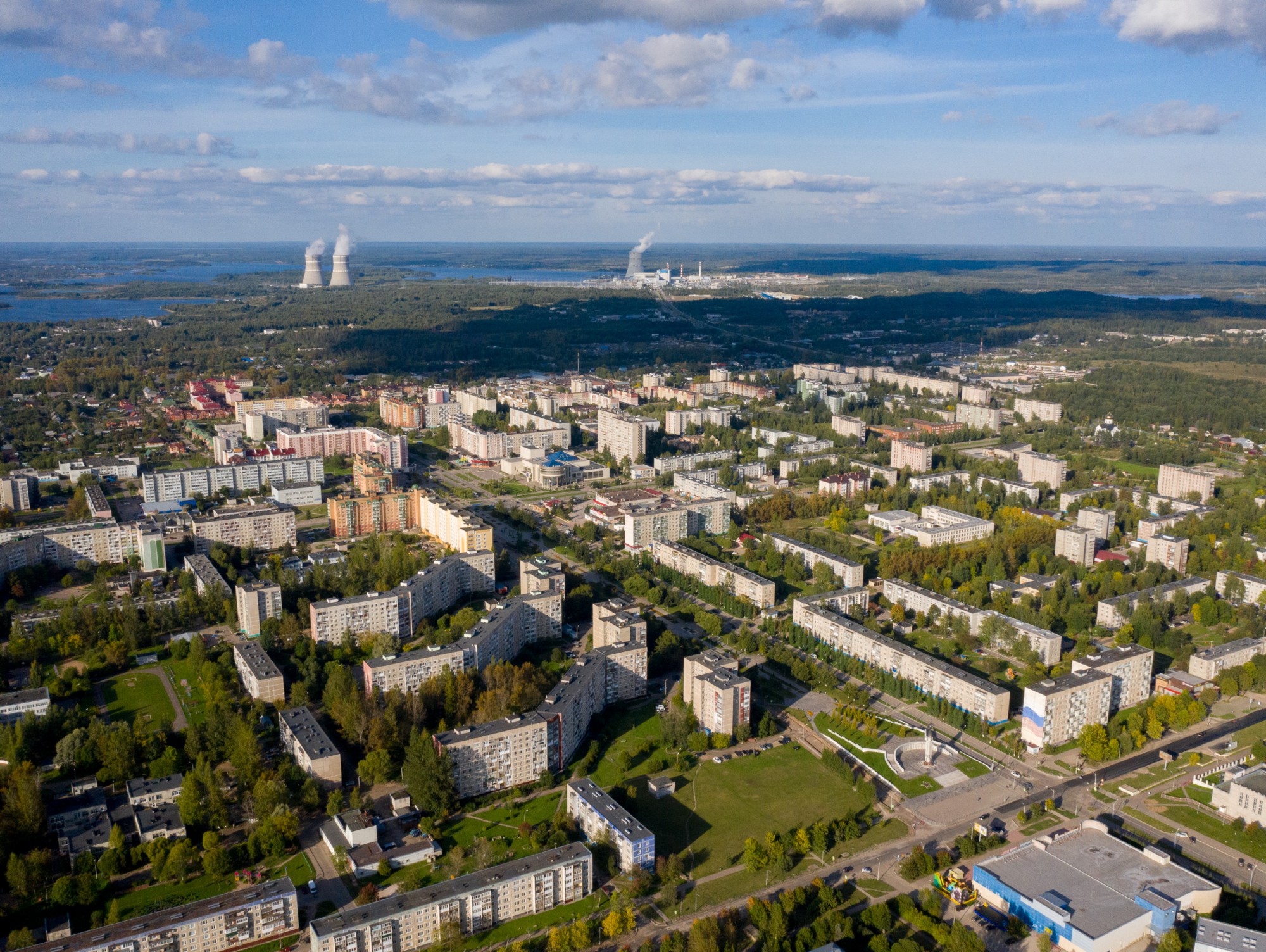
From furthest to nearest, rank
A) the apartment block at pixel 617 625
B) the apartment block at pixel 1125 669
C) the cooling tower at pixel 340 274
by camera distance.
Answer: the cooling tower at pixel 340 274
the apartment block at pixel 617 625
the apartment block at pixel 1125 669

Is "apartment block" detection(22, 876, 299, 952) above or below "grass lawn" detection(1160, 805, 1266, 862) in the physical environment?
above

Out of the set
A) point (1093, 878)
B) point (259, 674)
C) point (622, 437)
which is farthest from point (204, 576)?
point (1093, 878)

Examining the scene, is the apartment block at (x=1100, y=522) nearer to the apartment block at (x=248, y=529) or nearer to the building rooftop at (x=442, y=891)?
the building rooftop at (x=442, y=891)

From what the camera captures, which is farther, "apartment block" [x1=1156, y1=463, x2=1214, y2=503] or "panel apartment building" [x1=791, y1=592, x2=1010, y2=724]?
"apartment block" [x1=1156, y1=463, x2=1214, y2=503]

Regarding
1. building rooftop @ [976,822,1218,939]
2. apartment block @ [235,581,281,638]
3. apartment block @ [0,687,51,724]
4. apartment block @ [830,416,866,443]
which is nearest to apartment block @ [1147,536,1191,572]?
building rooftop @ [976,822,1218,939]

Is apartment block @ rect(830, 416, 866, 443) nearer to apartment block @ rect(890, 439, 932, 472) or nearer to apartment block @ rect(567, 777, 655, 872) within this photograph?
apartment block @ rect(890, 439, 932, 472)

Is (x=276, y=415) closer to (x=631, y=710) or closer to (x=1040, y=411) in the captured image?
(x=631, y=710)

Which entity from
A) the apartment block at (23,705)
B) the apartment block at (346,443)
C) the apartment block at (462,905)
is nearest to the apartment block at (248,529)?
the apartment block at (346,443)
